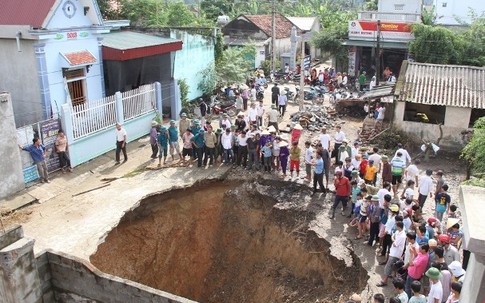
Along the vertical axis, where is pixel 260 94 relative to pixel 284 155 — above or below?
below

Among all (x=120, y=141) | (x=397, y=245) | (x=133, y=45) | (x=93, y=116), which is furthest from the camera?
(x=133, y=45)

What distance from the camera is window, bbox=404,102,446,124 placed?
17.8m

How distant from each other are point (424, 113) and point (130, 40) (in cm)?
1170

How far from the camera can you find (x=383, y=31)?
88.9ft

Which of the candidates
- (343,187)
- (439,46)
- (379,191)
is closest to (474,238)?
(379,191)

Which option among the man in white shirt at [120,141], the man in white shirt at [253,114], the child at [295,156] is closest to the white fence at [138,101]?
the man in white shirt at [120,141]

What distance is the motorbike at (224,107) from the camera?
2091 centimetres

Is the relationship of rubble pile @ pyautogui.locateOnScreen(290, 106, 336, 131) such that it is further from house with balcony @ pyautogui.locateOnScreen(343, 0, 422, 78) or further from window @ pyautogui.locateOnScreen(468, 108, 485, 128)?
house with balcony @ pyautogui.locateOnScreen(343, 0, 422, 78)

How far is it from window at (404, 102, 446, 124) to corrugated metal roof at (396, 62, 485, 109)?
97cm

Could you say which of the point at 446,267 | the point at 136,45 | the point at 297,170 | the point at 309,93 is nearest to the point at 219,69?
the point at 309,93

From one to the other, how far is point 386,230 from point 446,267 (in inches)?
74.4

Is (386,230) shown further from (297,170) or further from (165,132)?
(165,132)

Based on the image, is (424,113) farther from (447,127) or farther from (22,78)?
(22,78)

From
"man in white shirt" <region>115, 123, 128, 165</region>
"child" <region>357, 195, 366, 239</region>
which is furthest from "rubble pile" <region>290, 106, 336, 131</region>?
"child" <region>357, 195, 366, 239</region>
